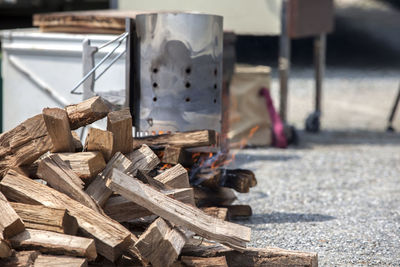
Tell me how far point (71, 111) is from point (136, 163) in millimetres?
463

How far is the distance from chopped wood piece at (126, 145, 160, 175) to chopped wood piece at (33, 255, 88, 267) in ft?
3.05

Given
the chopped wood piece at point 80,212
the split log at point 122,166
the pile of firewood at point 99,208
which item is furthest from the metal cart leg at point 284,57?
the chopped wood piece at point 80,212

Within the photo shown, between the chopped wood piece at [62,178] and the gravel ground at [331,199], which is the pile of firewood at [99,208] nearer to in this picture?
the chopped wood piece at [62,178]

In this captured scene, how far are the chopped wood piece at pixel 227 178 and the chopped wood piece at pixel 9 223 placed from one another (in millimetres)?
1656

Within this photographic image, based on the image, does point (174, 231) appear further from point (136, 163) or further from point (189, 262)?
point (136, 163)

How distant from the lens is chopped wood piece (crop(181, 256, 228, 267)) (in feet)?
10.4

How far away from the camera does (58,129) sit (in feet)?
11.7

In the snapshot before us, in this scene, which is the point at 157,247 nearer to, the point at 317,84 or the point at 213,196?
the point at 213,196

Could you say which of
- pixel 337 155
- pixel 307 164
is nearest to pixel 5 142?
pixel 307 164

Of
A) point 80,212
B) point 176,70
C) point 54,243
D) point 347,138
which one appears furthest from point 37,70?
point 347,138

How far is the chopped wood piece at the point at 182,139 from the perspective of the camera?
420 cm

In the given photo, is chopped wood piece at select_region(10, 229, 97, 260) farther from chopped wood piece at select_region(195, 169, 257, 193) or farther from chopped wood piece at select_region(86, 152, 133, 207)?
chopped wood piece at select_region(195, 169, 257, 193)

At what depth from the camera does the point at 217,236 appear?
3270 millimetres

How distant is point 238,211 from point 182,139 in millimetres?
771
